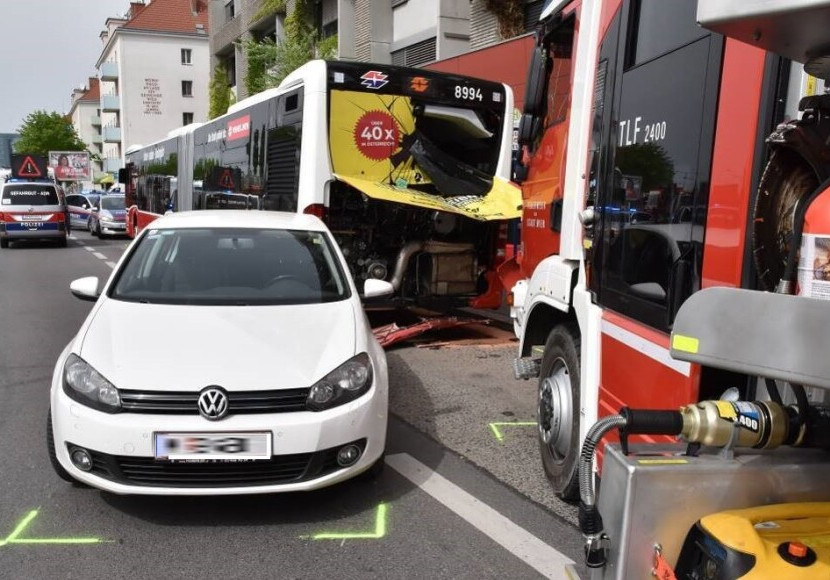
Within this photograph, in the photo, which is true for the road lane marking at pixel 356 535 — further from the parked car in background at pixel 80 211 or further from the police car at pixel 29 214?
the parked car in background at pixel 80 211

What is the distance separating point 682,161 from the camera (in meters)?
→ 2.84

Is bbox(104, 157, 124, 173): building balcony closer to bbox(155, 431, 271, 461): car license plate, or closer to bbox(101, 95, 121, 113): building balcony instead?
bbox(101, 95, 121, 113): building balcony

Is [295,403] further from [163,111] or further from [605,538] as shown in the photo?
[163,111]

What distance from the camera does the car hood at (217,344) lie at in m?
3.63

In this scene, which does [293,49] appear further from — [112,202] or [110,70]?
[110,70]

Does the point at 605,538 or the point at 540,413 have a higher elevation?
the point at 605,538

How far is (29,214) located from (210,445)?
2220 cm

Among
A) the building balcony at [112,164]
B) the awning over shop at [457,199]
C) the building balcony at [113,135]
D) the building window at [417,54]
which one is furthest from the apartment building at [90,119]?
the awning over shop at [457,199]

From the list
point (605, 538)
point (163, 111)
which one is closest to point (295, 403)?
point (605, 538)

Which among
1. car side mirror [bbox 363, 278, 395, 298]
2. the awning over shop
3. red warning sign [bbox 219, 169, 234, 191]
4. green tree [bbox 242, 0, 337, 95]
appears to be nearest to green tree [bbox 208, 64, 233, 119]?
green tree [bbox 242, 0, 337, 95]

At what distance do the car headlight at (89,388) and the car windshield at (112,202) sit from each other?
26.1 metres

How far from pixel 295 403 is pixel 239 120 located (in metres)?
8.50

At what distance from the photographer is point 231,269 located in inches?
192

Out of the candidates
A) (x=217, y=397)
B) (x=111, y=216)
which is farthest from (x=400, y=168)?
(x=111, y=216)
